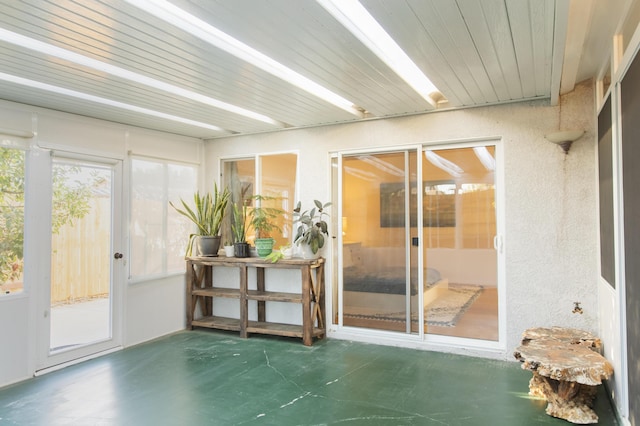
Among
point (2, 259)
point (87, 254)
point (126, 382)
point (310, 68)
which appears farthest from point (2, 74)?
point (126, 382)

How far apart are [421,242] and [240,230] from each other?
241 centimetres

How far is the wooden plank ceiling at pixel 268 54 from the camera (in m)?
2.36

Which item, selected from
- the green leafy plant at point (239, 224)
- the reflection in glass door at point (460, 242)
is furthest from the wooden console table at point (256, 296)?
the reflection in glass door at point (460, 242)

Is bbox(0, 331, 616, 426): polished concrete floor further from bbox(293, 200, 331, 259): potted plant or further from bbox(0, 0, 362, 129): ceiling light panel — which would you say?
bbox(0, 0, 362, 129): ceiling light panel

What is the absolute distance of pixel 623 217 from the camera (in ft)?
8.72

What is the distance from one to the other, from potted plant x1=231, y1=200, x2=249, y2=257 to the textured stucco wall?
2727 millimetres

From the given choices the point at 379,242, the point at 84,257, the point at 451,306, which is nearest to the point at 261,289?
the point at 379,242

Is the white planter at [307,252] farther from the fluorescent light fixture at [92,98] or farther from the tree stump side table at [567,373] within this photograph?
A: the tree stump side table at [567,373]

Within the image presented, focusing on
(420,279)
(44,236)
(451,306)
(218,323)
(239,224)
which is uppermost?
(239,224)

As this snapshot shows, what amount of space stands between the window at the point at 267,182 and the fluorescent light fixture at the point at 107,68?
1.09m

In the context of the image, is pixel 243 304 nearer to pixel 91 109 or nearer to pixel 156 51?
pixel 91 109

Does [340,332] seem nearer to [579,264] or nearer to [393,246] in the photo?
[393,246]

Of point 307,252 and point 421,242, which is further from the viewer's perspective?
point 307,252

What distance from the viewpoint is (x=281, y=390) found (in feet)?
11.7
